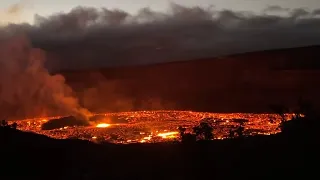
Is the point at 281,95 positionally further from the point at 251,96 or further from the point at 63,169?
the point at 63,169

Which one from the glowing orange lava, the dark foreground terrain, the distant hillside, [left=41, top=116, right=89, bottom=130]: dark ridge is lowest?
the dark foreground terrain

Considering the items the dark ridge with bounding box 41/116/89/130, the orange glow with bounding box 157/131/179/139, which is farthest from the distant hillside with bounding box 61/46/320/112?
the orange glow with bounding box 157/131/179/139

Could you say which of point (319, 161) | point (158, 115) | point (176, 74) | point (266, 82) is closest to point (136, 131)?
point (158, 115)

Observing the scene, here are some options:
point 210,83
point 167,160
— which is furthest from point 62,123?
point 210,83

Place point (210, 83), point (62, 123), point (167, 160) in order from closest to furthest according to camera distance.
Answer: point (167, 160) < point (62, 123) < point (210, 83)

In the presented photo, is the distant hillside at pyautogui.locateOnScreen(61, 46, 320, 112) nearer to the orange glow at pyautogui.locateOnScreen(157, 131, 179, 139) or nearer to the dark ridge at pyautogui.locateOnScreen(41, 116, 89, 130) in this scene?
the dark ridge at pyautogui.locateOnScreen(41, 116, 89, 130)

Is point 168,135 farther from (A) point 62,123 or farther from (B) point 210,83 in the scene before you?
(B) point 210,83

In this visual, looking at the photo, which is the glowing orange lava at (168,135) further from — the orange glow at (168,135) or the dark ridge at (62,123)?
the dark ridge at (62,123)
